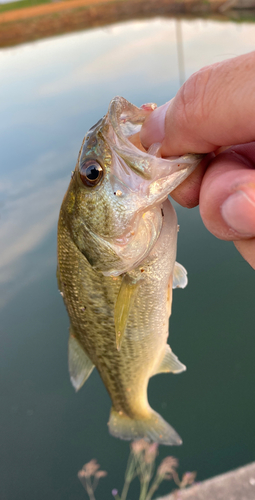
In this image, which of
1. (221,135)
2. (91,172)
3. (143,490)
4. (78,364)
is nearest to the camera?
(221,135)

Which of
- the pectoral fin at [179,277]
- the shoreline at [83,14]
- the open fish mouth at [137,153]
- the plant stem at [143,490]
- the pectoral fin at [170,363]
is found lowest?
the plant stem at [143,490]

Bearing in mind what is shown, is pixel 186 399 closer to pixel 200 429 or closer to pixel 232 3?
pixel 200 429

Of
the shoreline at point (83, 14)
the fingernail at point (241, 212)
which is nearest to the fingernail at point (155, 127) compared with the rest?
the fingernail at point (241, 212)

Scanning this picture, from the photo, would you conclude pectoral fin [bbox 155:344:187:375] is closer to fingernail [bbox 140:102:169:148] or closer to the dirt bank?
fingernail [bbox 140:102:169:148]

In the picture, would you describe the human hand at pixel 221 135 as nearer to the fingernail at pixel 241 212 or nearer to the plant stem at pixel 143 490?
the fingernail at pixel 241 212

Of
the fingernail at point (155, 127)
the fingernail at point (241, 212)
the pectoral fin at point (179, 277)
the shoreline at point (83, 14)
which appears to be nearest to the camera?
the fingernail at point (241, 212)

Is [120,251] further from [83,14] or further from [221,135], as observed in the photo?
[83,14]

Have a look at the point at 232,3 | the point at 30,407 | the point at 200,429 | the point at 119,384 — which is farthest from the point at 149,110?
the point at 232,3

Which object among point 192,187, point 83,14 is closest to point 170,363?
point 192,187
